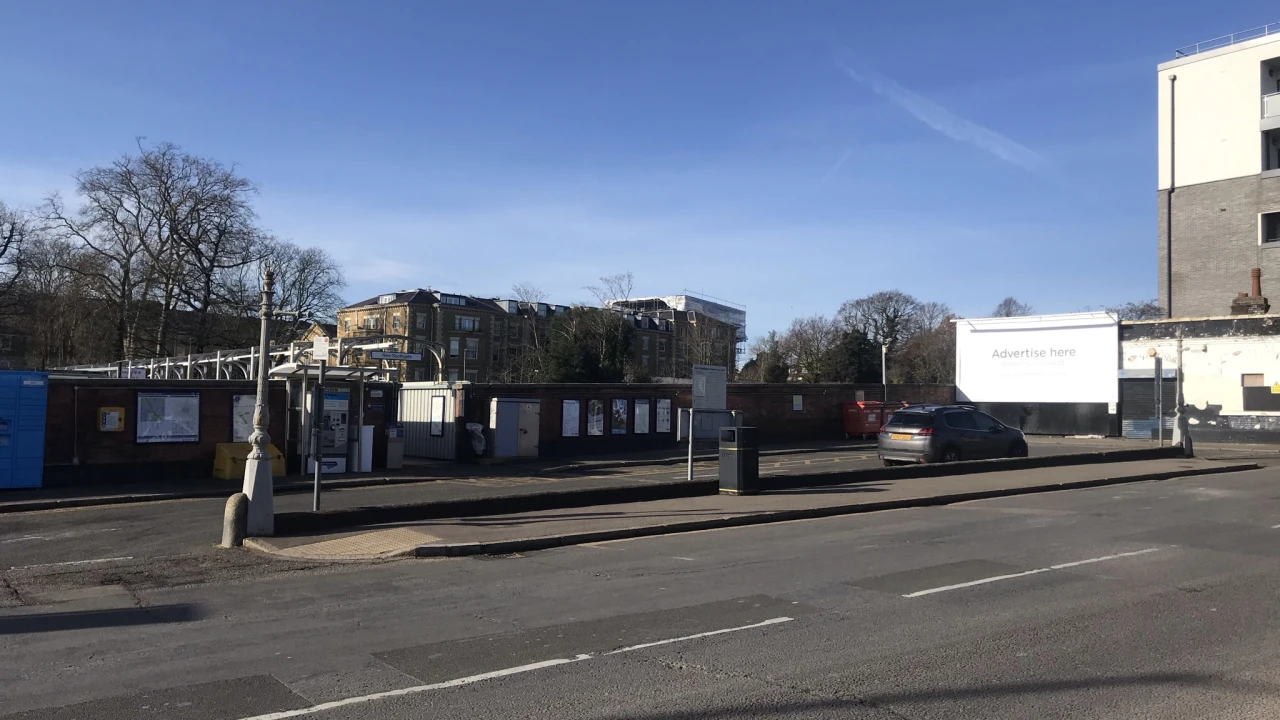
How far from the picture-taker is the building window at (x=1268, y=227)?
40594 mm

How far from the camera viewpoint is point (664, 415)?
31766 millimetres

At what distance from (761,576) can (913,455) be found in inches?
559

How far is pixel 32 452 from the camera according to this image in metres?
18.5

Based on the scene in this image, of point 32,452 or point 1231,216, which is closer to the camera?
point 32,452

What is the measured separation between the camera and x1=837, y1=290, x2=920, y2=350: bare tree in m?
85.2

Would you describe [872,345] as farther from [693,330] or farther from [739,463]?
[739,463]

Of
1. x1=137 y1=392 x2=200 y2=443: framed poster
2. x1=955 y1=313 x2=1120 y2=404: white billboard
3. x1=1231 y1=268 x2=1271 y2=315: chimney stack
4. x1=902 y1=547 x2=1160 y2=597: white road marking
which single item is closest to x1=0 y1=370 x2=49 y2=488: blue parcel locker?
x1=137 y1=392 x2=200 y2=443: framed poster

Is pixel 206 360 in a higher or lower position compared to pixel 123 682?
higher

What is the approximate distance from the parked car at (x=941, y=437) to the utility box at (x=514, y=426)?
391 inches

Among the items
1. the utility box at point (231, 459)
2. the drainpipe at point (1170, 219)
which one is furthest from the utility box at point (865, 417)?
the utility box at point (231, 459)

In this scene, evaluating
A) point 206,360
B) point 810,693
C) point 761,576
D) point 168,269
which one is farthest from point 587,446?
point 168,269

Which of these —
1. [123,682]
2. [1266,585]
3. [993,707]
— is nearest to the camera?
[993,707]

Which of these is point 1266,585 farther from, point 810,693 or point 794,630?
point 810,693

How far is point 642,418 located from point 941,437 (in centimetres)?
1099
